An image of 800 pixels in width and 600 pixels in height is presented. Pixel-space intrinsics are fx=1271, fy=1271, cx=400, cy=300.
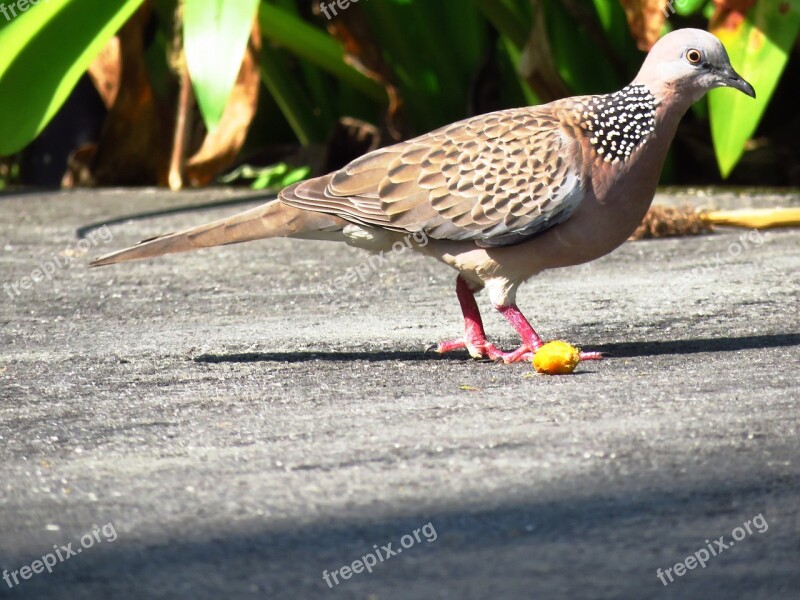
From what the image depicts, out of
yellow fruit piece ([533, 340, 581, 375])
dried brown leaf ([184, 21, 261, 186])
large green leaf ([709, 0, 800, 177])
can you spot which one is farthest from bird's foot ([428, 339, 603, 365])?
dried brown leaf ([184, 21, 261, 186])

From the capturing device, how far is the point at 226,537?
8.34ft

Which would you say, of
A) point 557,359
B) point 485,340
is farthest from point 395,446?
point 485,340

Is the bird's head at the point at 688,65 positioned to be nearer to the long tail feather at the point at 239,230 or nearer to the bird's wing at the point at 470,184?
the bird's wing at the point at 470,184

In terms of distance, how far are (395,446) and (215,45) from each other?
3.78 metres

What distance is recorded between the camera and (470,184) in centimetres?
436

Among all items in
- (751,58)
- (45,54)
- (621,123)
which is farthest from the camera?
(751,58)

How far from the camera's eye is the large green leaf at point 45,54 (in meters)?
6.83

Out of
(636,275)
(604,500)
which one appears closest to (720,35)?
(636,275)

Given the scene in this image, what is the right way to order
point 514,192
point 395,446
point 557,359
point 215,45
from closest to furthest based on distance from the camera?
point 395,446 < point 557,359 < point 514,192 < point 215,45

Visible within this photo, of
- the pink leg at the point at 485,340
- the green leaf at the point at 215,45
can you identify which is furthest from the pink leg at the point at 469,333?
the green leaf at the point at 215,45

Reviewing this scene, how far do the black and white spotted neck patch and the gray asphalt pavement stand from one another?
0.68 meters

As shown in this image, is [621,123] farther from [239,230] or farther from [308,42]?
[308,42]

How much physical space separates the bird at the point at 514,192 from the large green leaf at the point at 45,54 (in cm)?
272

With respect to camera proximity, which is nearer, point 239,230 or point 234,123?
point 239,230
